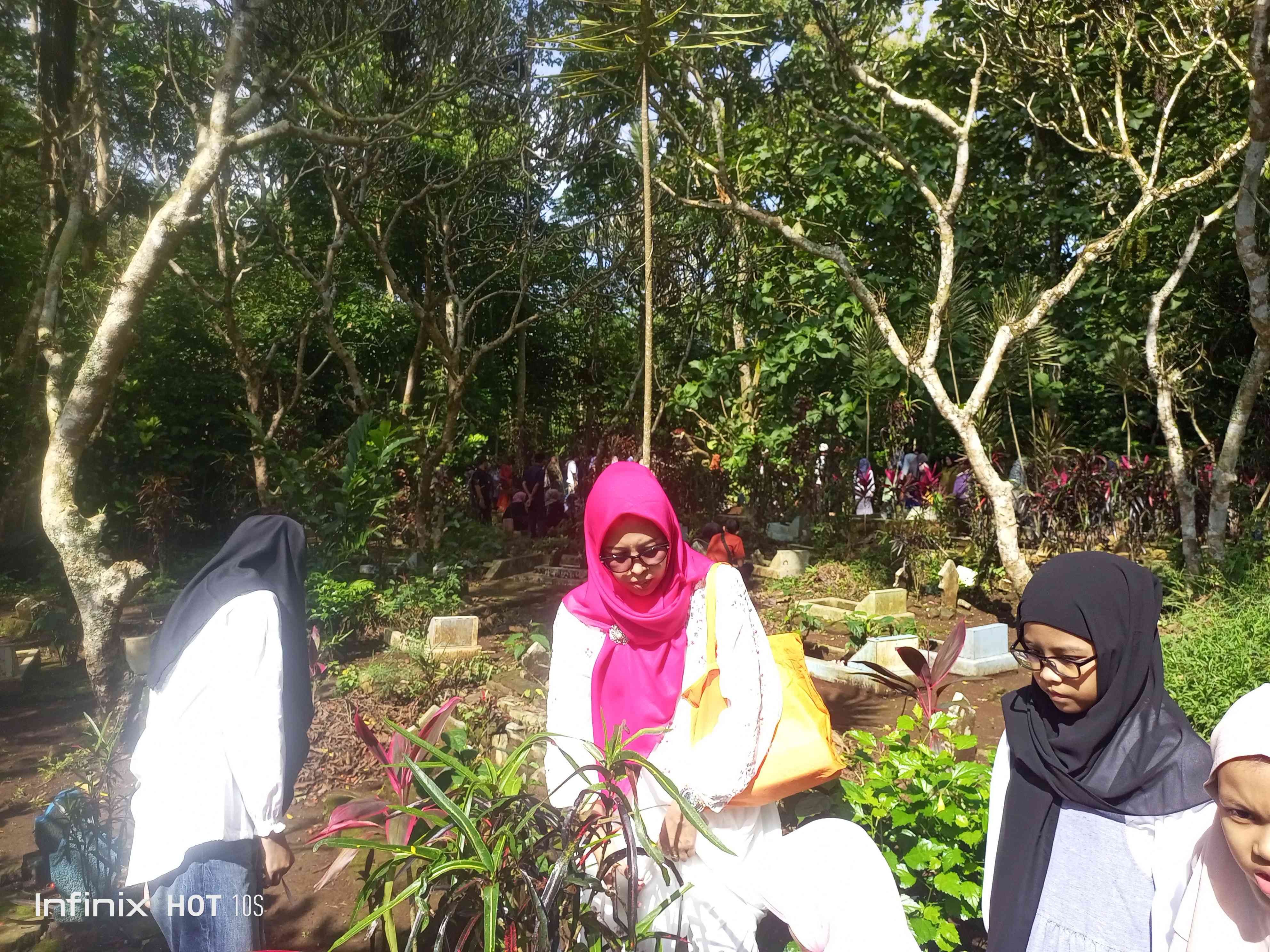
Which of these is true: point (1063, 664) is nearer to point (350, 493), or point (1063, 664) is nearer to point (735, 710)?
point (735, 710)

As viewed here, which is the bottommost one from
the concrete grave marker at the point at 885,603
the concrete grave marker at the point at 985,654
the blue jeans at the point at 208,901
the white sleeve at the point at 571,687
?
the concrete grave marker at the point at 985,654

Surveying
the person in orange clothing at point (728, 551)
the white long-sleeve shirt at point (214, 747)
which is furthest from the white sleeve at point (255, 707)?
the person in orange clothing at point (728, 551)

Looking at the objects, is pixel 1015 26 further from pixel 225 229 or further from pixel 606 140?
pixel 225 229

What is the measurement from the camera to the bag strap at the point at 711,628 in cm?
221

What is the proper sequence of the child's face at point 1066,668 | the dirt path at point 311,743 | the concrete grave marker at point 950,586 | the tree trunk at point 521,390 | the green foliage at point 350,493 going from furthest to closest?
1. the tree trunk at point 521,390
2. the concrete grave marker at point 950,586
3. the green foliage at point 350,493
4. the dirt path at point 311,743
5. the child's face at point 1066,668

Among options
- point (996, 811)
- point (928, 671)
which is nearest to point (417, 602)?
point (928, 671)

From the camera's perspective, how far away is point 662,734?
224 centimetres

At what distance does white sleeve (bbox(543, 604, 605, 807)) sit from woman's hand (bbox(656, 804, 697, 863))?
0.26m

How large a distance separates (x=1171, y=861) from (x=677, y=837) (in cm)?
102

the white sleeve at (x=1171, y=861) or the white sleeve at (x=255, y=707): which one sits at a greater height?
the white sleeve at (x=255, y=707)

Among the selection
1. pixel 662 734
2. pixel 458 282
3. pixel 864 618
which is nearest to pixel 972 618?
pixel 864 618

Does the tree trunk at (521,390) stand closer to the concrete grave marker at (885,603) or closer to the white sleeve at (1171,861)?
the concrete grave marker at (885,603)

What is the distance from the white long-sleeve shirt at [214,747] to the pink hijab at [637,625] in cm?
79

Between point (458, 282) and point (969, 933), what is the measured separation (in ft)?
46.7
